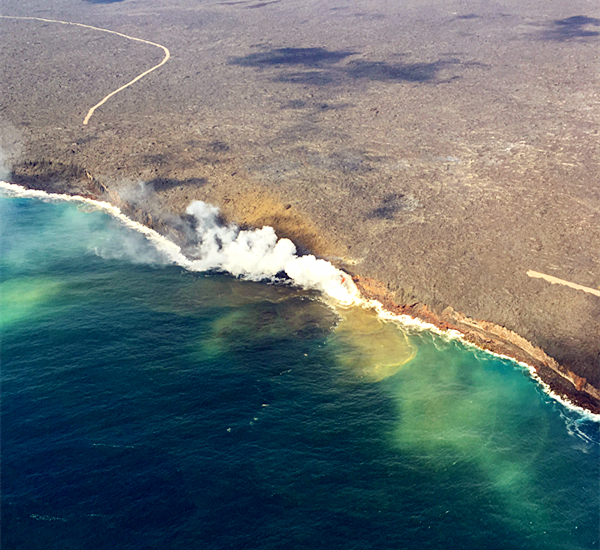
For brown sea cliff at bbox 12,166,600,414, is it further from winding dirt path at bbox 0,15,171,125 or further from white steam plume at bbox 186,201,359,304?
winding dirt path at bbox 0,15,171,125

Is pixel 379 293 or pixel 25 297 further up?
pixel 379 293

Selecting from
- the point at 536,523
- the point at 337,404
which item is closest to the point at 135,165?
the point at 337,404

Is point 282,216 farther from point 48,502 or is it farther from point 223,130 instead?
point 48,502

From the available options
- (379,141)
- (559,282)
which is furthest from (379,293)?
(379,141)

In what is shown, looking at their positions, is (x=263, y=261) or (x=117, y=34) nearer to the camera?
(x=263, y=261)

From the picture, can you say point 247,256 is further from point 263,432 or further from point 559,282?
point 559,282
